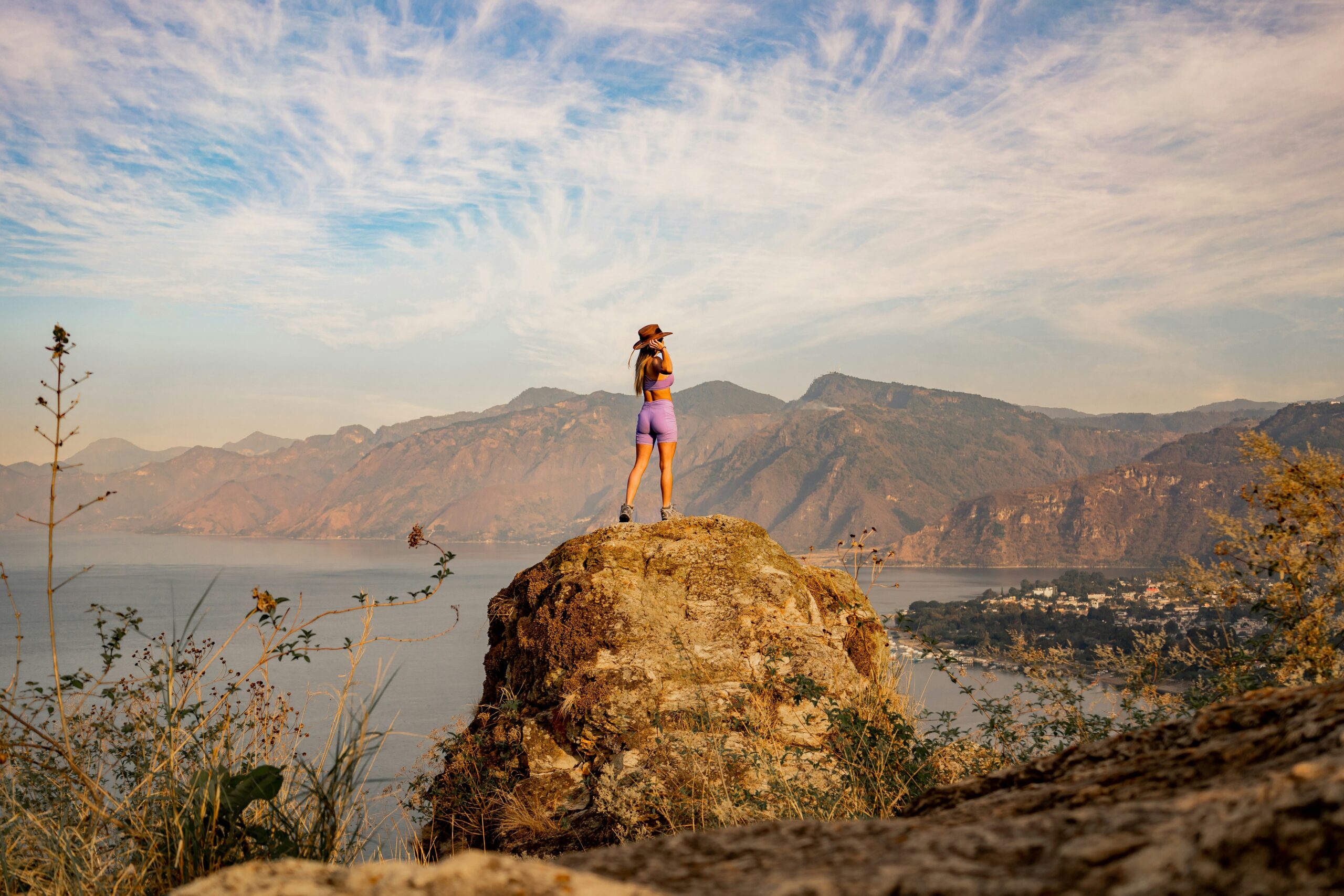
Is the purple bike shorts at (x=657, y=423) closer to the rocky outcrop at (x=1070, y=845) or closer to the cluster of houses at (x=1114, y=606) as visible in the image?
the rocky outcrop at (x=1070, y=845)

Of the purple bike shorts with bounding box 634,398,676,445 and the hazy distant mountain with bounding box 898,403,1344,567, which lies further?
the hazy distant mountain with bounding box 898,403,1344,567

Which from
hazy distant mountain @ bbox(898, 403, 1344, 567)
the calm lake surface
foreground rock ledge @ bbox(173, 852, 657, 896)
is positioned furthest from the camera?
hazy distant mountain @ bbox(898, 403, 1344, 567)

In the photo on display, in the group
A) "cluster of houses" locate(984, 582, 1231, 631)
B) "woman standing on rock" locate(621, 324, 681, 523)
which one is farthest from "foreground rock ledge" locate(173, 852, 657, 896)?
"cluster of houses" locate(984, 582, 1231, 631)

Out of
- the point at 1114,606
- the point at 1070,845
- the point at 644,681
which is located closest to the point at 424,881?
the point at 1070,845

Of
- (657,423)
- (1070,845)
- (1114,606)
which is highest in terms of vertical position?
(657,423)

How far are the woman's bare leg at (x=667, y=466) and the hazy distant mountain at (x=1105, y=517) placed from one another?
157 metres

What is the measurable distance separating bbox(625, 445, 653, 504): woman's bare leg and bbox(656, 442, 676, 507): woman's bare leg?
3.5 inches

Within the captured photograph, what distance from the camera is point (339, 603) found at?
→ 7550cm

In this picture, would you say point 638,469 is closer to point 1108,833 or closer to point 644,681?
point 644,681

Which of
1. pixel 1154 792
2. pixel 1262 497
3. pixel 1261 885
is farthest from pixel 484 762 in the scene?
pixel 1262 497

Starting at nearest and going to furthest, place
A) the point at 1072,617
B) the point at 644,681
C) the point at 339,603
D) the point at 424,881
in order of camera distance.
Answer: the point at 424,881
the point at 644,681
the point at 1072,617
the point at 339,603

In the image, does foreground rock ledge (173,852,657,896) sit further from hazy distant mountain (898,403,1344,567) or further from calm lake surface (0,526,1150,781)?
hazy distant mountain (898,403,1344,567)

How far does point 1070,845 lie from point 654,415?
830 cm

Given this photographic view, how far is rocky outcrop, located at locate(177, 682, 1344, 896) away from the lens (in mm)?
938
